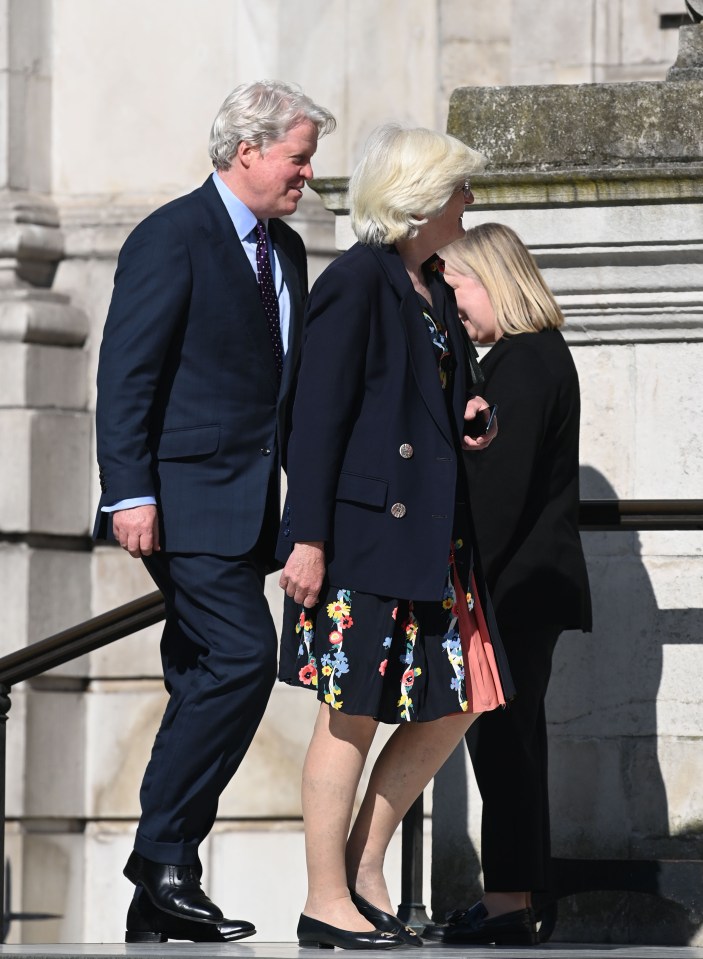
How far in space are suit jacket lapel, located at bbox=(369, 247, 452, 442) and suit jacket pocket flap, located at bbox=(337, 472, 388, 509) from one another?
173 mm

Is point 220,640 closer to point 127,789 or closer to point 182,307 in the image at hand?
point 182,307

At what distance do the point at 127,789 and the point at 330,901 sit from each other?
11.8 feet

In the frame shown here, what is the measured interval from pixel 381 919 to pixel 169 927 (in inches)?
18.0

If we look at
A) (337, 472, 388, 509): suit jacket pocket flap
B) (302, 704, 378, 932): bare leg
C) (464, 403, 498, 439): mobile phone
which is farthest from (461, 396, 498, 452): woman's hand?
(302, 704, 378, 932): bare leg

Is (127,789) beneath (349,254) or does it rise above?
beneath

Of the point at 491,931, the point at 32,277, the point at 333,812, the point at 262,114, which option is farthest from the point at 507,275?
the point at 32,277

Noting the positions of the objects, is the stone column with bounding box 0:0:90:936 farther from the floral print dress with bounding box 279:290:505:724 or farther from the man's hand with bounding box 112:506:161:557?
the floral print dress with bounding box 279:290:505:724

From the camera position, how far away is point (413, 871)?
5.02 metres

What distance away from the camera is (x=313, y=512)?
4.21 m

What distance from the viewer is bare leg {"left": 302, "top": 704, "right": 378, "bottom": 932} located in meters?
4.26

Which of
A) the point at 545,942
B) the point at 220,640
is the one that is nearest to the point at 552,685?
the point at 545,942

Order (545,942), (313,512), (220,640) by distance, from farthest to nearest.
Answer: (545,942) < (220,640) < (313,512)

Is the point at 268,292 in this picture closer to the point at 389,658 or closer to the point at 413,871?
the point at 389,658

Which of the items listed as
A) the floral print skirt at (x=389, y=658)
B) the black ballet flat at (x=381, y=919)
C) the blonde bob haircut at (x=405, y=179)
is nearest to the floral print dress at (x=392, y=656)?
the floral print skirt at (x=389, y=658)
